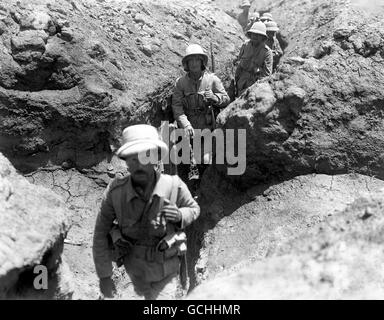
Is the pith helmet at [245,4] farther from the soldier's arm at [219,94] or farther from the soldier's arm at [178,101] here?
the soldier's arm at [178,101]

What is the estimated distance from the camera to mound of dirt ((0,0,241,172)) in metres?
6.85

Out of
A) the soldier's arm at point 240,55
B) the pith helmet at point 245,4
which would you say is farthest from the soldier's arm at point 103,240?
the pith helmet at point 245,4

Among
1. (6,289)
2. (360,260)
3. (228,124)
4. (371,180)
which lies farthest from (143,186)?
(371,180)

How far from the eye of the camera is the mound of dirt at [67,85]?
6.85 metres

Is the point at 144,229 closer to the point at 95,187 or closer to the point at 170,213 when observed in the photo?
the point at 170,213

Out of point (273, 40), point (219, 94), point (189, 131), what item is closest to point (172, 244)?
point (189, 131)

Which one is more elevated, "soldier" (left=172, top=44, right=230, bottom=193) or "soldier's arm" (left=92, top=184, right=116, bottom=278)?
"soldier" (left=172, top=44, right=230, bottom=193)

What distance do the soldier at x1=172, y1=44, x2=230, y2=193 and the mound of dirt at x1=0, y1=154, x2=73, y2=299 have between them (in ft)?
11.6

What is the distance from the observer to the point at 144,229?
412 cm

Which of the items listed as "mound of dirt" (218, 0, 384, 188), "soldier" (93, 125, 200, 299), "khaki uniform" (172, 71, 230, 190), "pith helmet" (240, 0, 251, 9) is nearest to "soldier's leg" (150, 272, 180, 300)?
"soldier" (93, 125, 200, 299)

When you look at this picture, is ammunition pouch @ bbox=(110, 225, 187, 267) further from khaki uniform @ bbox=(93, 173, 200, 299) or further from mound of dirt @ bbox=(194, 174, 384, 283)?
mound of dirt @ bbox=(194, 174, 384, 283)

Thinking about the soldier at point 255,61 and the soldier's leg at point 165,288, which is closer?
the soldier's leg at point 165,288

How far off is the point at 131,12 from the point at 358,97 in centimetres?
453

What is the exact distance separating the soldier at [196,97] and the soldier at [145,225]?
3592 millimetres
